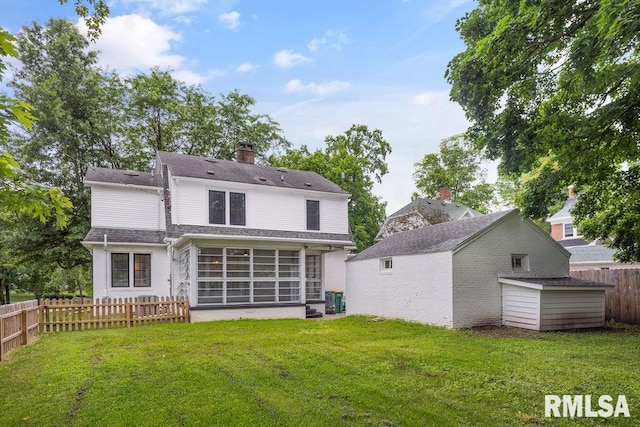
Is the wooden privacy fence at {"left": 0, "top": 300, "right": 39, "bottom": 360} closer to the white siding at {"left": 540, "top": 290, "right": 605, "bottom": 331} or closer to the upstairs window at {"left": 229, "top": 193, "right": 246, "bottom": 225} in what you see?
the upstairs window at {"left": 229, "top": 193, "right": 246, "bottom": 225}

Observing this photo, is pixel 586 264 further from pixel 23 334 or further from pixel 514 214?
pixel 23 334

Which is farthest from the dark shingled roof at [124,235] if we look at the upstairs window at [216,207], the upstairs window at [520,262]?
the upstairs window at [520,262]

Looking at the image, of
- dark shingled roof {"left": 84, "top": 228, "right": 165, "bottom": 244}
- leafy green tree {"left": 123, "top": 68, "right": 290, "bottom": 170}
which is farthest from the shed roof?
leafy green tree {"left": 123, "top": 68, "right": 290, "bottom": 170}

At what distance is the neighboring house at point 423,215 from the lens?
1100 inches

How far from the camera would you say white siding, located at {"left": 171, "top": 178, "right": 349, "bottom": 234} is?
14.6 meters

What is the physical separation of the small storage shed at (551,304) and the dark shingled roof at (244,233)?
726cm

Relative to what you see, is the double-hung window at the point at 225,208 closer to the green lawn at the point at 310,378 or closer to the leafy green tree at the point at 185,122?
the green lawn at the point at 310,378

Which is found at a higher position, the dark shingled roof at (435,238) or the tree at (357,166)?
the tree at (357,166)

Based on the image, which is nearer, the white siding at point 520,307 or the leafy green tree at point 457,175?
the white siding at point 520,307

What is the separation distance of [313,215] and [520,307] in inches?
369

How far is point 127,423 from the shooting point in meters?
4.08

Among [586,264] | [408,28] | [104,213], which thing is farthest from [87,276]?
[586,264]

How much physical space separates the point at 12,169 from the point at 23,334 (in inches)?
299

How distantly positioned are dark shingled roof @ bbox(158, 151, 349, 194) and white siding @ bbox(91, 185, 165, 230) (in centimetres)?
192
